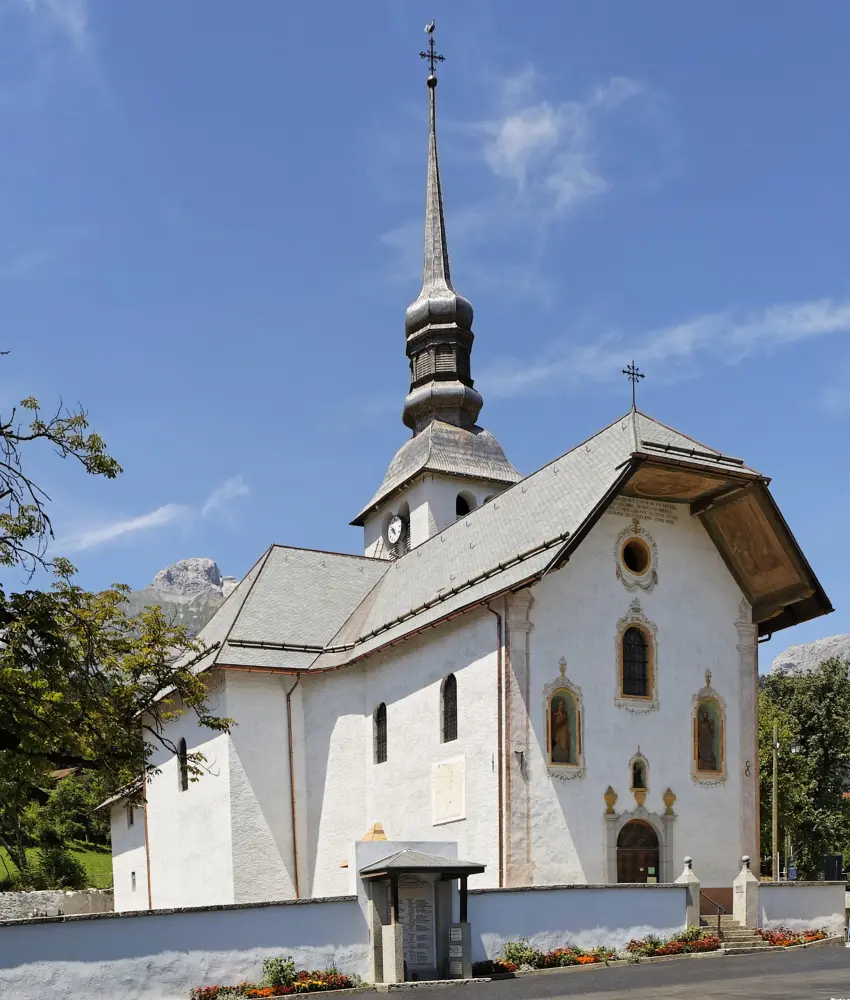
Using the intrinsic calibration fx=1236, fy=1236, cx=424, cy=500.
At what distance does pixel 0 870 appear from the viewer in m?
59.5

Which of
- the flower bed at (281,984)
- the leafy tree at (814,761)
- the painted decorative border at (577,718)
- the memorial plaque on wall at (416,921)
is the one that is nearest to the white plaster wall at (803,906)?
the painted decorative border at (577,718)

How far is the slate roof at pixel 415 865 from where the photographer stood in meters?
21.1

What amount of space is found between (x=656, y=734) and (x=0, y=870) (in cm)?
4176

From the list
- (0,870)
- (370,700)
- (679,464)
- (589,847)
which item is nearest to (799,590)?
(679,464)

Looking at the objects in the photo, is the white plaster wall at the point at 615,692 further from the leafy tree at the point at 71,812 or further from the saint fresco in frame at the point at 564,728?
the leafy tree at the point at 71,812

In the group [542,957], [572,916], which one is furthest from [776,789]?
[542,957]

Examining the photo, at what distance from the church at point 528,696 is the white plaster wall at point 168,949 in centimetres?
127

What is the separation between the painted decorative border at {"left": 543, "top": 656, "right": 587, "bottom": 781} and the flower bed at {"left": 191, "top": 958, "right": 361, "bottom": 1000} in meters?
7.92

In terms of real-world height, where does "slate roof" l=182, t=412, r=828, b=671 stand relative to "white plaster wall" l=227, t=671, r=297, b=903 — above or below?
above

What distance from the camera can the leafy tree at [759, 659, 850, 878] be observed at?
2251 inches

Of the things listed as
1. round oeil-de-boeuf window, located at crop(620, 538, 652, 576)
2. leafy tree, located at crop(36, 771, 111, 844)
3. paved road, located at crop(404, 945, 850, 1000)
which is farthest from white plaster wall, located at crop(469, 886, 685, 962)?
leafy tree, located at crop(36, 771, 111, 844)

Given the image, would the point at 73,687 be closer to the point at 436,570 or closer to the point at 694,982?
the point at 694,982

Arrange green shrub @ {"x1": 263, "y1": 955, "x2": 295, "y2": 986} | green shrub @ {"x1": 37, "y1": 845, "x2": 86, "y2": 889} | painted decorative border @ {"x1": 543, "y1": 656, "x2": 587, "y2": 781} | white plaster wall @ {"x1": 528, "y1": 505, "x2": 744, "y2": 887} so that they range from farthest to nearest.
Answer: green shrub @ {"x1": 37, "y1": 845, "x2": 86, "y2": 889} < painted decorative border @ {"x1": 543, "y1": 656, "x2": 587, "y2": 781} < white plaster wall @ {"x1": 528, "y1": 505, "x2": 744, "y2": 887} < green shrub @ {"x1": 263, "y1": 955, "x2": 295, "y2": 986}

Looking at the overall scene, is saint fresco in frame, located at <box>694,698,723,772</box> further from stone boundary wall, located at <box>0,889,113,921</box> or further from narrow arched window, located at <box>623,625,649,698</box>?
stone boundary wall, located at <box>0,889,113,921</box>
